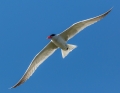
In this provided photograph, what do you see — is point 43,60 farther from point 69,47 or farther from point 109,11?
point 109,11

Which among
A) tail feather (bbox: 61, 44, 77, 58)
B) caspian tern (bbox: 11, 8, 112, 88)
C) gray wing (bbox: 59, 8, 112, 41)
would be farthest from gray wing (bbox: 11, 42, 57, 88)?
gray wing (bbox: 59, 8, 112, 41)

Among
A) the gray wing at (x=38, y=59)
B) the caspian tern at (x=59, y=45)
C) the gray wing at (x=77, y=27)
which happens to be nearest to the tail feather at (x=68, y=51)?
the caspian tern at (x=59, y=45)

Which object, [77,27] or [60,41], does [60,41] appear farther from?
[77,27]

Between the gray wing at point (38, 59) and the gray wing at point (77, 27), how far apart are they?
1101mm

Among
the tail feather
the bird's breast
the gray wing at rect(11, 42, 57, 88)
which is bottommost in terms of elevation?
the tail feather

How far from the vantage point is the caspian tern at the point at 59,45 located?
2134 cm

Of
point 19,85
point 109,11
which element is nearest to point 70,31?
point 109,11

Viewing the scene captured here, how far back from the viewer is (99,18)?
20.8 metres

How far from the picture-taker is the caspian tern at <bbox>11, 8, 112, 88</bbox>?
70.0 feet

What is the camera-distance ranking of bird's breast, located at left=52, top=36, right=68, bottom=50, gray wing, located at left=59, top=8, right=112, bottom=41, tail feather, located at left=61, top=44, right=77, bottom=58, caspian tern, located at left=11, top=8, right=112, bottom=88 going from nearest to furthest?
gray wing, located at left=59, top=8, right=112, bottom=41
caspian tern, located at left=11, top=8, right=112, bottom=88
bird's breast, located at left=52, top=36, right=68, bottom=50
tail feather, located at left=61, top=44, right=77, bottom=58

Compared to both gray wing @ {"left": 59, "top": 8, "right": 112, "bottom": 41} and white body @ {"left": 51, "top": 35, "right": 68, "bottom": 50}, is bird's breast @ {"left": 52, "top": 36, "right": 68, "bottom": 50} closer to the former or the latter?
white body @ {"left": 51, "top": 35, "right": 68, "bottom": 50}

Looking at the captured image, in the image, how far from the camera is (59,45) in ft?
72.3

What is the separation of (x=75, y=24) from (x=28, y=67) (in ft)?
11.2

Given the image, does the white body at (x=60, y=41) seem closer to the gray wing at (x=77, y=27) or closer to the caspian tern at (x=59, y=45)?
the caspian tern at (x=59, y=45)
